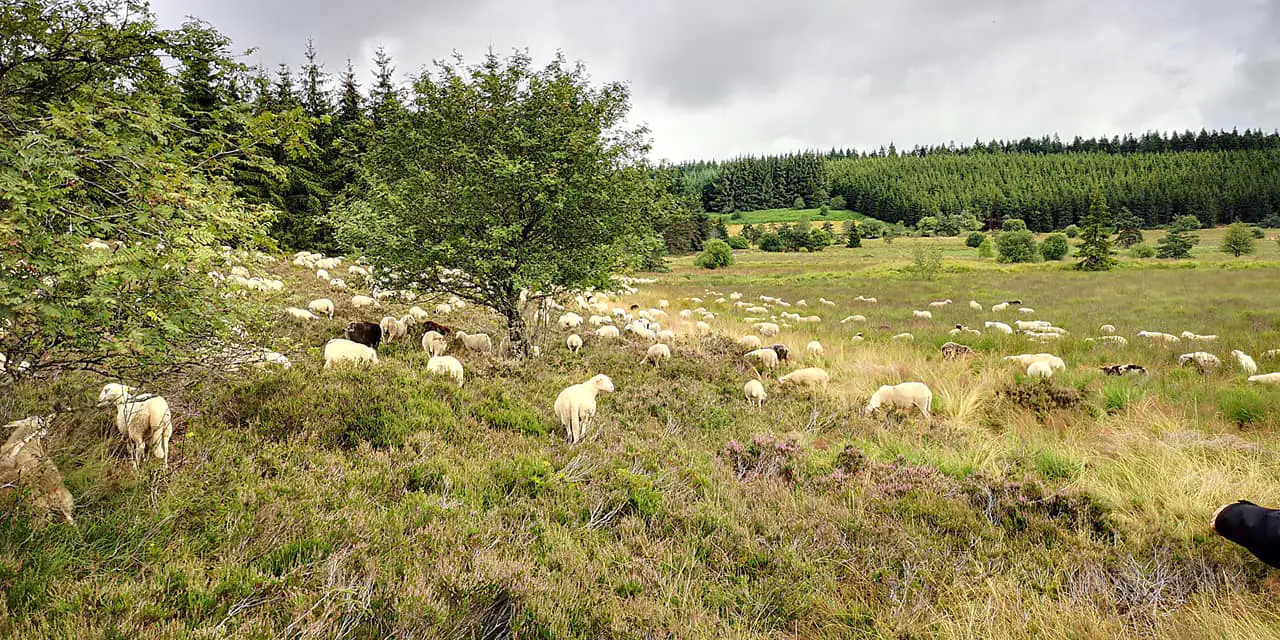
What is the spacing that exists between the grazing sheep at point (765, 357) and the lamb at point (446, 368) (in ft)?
21.4

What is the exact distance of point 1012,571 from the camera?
11.7ft

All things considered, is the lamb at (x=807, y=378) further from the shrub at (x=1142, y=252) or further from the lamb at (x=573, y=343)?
the shrub at (x=1142, y=252)

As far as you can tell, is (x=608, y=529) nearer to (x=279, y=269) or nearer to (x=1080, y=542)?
(x=1080, y=542)

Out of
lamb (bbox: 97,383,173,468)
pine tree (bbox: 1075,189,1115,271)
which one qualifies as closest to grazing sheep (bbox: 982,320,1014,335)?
lamb (bbox: 97,383,173,468)

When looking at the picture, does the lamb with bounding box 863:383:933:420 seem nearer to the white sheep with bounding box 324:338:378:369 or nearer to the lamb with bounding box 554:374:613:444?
the lamb with bounding box 554:374:613:444

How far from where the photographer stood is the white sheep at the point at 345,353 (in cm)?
745

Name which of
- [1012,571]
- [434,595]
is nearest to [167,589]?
[434,595]

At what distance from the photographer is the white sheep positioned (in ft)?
24.4

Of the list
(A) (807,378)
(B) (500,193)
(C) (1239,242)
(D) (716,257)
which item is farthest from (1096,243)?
(B) (500,193)

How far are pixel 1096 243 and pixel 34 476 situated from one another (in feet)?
207

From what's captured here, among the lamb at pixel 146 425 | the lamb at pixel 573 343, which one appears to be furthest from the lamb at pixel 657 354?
the lamb at pixel 146 425

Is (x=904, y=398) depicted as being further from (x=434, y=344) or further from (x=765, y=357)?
(x=434, y=344)

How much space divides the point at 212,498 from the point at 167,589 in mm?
1144

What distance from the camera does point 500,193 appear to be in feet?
29.7
